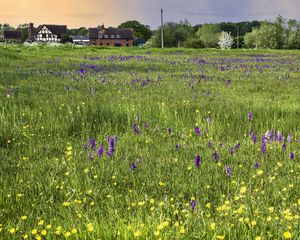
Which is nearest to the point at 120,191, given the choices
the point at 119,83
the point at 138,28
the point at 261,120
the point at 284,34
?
the point at 261,120

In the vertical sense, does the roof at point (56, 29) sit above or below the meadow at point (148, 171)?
above

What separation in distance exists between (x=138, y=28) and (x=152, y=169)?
18945 cm

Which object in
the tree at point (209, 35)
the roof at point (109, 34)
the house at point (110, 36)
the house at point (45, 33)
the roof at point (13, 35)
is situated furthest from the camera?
the roof at point (109, 34)

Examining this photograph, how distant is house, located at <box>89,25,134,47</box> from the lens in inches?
6156

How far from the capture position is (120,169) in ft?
13.5

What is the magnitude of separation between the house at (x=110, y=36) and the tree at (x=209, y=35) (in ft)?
101

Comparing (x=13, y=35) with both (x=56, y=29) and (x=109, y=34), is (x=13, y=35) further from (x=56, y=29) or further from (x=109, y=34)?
(x=109, y=34)

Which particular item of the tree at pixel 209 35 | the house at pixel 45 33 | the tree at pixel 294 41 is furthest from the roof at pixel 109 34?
the tree at pixel 294 41

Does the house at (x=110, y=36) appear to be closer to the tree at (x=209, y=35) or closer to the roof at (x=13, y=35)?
the roof at (x=13, y=35)

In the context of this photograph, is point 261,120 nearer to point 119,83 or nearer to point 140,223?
point 140,223

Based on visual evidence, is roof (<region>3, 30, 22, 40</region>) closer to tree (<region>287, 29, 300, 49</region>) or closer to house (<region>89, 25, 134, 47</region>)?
house (<region>89, 25, 134, 47</region>)

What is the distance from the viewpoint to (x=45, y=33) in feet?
497

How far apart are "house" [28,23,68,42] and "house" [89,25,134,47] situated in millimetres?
13199

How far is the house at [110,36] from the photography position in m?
156
